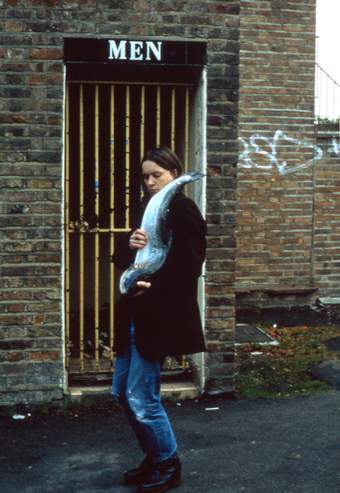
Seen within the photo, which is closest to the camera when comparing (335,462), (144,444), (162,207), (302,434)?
(162,207)

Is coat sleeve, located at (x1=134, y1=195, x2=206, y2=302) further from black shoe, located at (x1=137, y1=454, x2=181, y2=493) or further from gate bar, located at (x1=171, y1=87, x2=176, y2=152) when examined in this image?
gate bar, located at (x1=171, y1=87, x2=176, y2=152)

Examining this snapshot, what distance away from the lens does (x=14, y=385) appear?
565 cm

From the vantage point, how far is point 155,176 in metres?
3.99

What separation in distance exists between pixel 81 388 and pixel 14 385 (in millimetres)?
592

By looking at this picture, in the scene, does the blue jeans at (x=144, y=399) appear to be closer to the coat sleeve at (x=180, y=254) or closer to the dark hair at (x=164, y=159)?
the coat sleeve at (x=180, y=254)

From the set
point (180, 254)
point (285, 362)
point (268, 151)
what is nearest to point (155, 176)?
point (180, 254)

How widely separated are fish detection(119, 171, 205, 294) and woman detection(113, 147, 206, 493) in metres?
0.03

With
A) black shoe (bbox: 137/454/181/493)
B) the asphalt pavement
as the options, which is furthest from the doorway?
black shoe (bbox: 137/454/181/493)

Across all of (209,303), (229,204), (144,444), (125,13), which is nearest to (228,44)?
(125,13)

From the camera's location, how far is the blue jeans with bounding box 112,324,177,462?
3.96 m

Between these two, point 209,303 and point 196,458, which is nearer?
point 196,458

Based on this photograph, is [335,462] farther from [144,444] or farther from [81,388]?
[81,388]

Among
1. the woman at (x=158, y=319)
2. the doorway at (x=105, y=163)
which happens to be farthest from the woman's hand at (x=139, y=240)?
the doorway at (x=105, y=163)

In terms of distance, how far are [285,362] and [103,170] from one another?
2800mm
